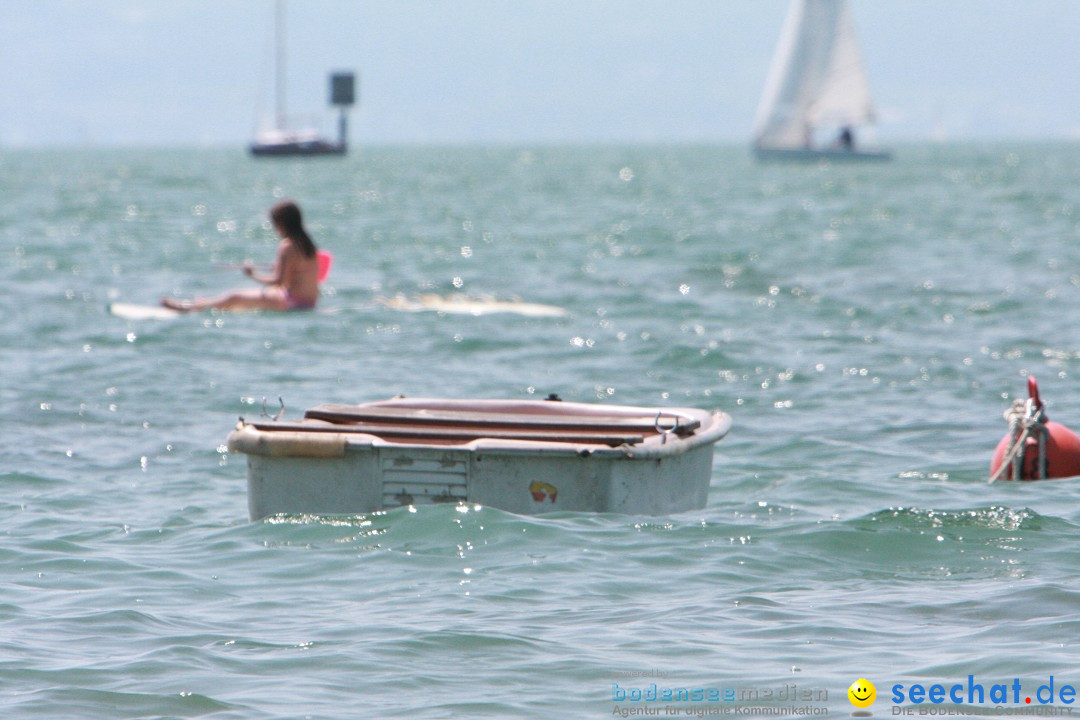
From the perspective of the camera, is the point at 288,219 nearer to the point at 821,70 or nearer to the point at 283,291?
the point at 283,291

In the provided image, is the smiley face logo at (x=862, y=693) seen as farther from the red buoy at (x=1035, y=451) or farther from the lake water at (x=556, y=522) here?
the red buoy at (x=1035, y=451)

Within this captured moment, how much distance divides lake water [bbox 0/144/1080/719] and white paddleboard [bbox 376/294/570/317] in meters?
0.33

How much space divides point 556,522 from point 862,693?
2403mm

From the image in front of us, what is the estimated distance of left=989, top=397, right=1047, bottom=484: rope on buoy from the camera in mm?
9070

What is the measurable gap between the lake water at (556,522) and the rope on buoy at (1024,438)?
0.49ft

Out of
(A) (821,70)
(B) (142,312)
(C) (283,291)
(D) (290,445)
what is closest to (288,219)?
(C) (283,291)

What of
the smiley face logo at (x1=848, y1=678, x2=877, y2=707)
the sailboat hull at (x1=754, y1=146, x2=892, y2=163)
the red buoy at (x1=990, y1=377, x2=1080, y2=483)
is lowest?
the smiley face logo at (x1=848, y1=678, x2=877, y2=707)

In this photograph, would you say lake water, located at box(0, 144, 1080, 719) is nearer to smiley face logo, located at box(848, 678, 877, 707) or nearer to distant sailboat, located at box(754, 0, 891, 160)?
smiley face logo, located at box(848, 678, 877, 707)

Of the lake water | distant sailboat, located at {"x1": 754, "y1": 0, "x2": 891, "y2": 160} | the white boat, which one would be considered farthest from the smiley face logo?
distant sailboat, located at {"x1": 754, "y1": 0, "x2": 891, "y2": 160}

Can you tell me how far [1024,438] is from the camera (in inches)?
358

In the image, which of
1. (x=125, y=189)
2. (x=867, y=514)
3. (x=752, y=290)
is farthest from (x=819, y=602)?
(x=125, y=189)

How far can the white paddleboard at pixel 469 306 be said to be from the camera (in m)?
17.3

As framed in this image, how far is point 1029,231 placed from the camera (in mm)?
31562

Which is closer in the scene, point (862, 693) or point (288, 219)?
point (862, 693)
